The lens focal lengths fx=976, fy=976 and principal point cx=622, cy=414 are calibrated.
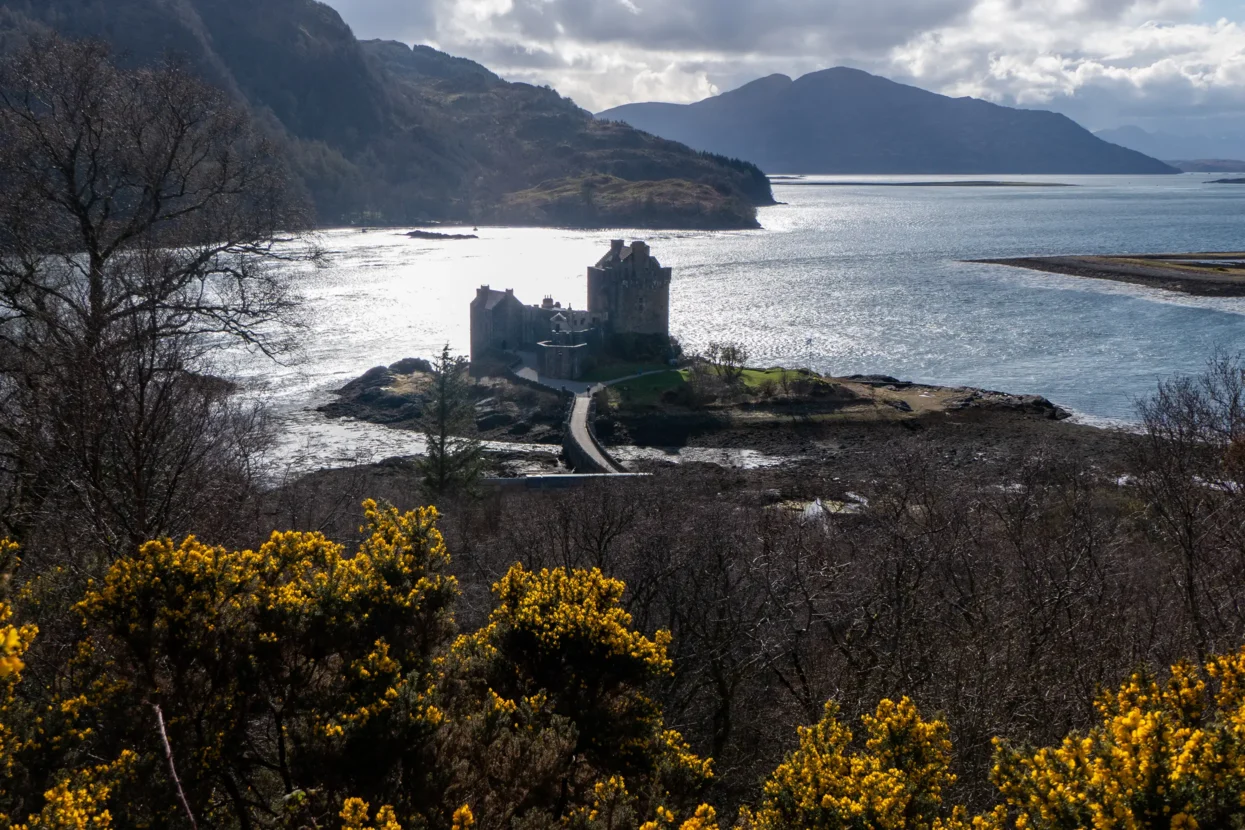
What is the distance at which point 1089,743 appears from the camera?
21.5ft

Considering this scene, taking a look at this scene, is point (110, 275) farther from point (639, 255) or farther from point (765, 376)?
point (639, 255)

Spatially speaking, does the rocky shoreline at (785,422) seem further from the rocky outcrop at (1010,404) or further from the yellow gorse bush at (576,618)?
the yellow gorse bush at (576,618)

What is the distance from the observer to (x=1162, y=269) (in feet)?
352

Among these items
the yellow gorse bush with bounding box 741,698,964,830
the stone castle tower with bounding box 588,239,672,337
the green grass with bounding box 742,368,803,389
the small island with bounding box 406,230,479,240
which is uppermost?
the small island with bounding box 406,230,479,240

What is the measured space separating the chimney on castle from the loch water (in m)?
12.1

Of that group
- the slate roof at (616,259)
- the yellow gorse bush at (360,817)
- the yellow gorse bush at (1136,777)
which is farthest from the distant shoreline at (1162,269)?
the yellow gorse bush at (360,817)

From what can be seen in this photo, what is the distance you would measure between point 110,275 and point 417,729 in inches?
386

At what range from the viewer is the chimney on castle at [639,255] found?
66.1 meters

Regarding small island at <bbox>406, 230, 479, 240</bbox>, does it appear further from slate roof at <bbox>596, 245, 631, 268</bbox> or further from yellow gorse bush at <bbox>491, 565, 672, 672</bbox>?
yellow gorse bush at <bbox>491, 565, 672, 672</bbox>

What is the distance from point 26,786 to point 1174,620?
1593 centimetres

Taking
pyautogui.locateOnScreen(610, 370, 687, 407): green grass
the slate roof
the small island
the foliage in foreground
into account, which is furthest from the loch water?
the foliage in foreground

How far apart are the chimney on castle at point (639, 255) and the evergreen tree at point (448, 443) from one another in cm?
2279

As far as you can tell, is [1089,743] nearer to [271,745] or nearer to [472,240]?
[271,745]

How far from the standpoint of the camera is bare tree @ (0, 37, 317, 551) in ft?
37.8
